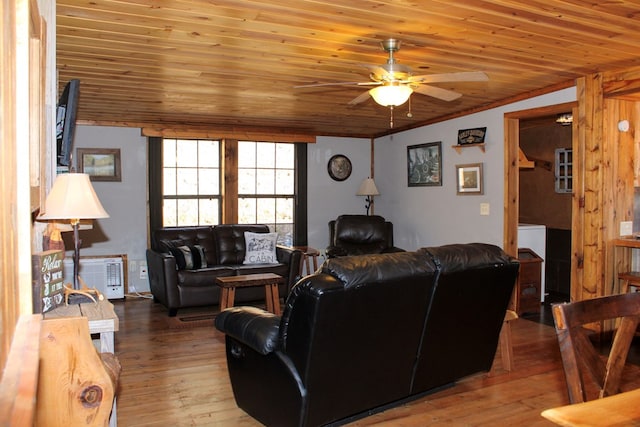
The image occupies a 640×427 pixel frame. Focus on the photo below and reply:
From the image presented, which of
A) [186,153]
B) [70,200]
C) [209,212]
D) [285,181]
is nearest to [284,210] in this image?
[285,181]

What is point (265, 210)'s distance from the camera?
7781mm

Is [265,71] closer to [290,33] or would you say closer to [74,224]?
[290,33]

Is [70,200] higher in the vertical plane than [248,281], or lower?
higher

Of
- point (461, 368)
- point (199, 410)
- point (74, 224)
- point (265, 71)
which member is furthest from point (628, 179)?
point (74, 224)

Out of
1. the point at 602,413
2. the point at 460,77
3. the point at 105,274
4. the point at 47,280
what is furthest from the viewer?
the point at 105,274

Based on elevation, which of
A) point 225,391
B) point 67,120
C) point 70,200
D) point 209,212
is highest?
point 67,120

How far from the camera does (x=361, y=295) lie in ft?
8.65

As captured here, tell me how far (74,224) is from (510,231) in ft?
14.6

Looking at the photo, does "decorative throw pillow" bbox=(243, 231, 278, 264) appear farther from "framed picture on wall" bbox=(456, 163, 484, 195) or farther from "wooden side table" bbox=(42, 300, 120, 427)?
"wooden side table" bbox=(42, 300, 120, 427)

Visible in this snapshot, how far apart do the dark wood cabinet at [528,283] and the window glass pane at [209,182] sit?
3.99 m

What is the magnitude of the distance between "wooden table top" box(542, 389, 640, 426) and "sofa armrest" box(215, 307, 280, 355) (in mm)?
1633

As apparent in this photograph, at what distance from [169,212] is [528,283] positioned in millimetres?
4530

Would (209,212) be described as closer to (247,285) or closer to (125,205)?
(125,205)

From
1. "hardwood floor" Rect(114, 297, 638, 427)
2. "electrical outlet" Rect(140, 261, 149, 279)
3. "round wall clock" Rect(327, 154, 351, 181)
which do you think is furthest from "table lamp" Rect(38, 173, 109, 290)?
"round wall clock" Rect(327, 154, 351, 181)
